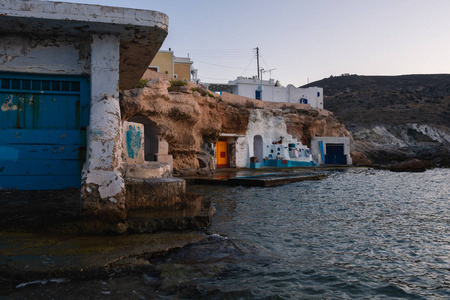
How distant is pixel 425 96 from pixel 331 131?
1617 inches

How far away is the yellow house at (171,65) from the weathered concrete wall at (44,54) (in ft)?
63.8

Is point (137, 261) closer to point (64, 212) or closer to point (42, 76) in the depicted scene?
point (64, 212)

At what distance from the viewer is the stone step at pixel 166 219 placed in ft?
16.1

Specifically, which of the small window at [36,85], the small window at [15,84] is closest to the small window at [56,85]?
the small window at [36,85]

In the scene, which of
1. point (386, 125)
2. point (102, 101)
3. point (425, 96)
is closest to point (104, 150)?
point (102, 101)

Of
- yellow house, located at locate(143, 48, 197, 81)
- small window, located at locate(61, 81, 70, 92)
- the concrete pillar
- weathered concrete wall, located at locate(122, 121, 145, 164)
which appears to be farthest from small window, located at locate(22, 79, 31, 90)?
yellow house, located at locate(143, 48, 197, 81)

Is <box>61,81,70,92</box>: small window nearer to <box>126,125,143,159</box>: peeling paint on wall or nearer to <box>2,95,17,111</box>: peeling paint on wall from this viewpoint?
<box>2,95,17,111</box>: peeling paint on wall

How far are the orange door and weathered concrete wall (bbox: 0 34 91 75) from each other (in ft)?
68.3

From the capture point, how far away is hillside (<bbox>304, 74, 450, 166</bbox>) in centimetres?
3688

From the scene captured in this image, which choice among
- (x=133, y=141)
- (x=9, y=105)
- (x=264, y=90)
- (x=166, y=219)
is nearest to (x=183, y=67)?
(x=264, y=90)

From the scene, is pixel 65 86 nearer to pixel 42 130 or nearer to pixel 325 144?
pixel 42 130

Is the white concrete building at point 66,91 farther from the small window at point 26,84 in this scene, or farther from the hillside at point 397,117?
the hillside at point 397,117

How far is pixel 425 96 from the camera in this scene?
207 feet

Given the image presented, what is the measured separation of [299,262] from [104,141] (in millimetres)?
3280
